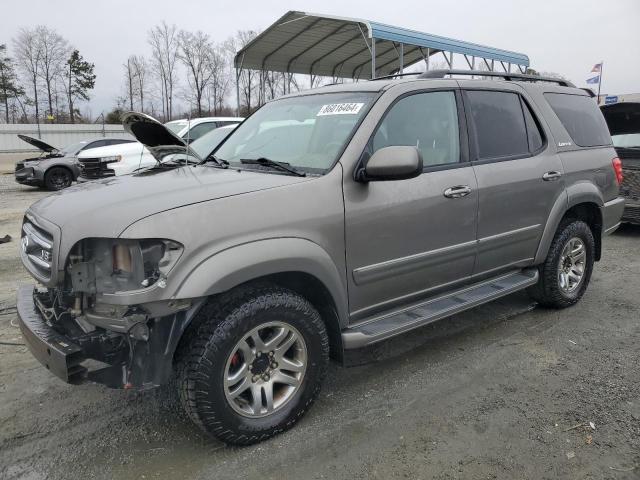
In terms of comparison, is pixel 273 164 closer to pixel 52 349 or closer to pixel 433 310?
pixel 433 310

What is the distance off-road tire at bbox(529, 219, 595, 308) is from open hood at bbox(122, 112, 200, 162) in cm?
313

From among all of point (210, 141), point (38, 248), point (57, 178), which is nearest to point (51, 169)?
point (57, 178)

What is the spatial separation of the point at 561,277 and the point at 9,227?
877 cm

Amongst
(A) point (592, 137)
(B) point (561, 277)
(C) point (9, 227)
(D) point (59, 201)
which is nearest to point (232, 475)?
(D) point (59, 201)

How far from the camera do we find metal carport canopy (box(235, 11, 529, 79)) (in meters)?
13.4

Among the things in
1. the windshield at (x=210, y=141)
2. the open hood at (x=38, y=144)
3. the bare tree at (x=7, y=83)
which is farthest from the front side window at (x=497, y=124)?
the bare tree at (x=7, y=83)

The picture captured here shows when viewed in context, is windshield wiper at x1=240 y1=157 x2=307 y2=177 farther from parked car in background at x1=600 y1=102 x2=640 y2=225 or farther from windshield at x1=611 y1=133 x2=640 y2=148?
windshield at x1=611 y1=133 x2=640 y2=148

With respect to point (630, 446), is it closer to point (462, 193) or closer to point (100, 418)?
point (462, 193)

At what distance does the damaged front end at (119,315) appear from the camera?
7.71ft

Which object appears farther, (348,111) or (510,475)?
(348,111)

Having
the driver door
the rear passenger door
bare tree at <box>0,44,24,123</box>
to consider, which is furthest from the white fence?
the driver door

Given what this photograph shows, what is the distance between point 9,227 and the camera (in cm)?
892

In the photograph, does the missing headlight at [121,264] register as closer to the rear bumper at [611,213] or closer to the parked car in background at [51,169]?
the rear bumper at [611,213]

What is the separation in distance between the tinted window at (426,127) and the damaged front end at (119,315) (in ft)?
5.05
